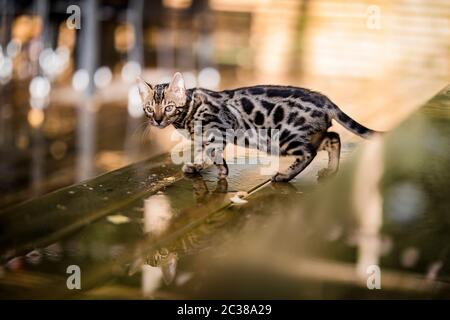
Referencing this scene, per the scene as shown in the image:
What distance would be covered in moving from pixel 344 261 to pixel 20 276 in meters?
0.32

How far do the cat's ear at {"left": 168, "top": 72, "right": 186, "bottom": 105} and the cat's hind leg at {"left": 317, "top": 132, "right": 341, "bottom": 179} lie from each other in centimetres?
18

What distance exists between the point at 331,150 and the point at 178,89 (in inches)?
8.7

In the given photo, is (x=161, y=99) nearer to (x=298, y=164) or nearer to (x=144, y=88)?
(x=144, y=88)

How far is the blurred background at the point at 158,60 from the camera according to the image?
2.26m

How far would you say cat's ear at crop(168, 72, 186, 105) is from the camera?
954 millimetres

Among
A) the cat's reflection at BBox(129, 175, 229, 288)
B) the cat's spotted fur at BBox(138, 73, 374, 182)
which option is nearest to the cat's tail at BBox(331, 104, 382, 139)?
the cat's spotted fur at BBox(138, 73, 374, 182)

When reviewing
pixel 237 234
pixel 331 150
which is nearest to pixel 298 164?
pixel 331 150

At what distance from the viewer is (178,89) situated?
38.2 inches

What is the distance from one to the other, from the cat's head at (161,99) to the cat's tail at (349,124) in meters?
0.19

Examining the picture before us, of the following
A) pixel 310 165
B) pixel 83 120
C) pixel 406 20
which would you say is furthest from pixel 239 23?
pixel 310 165

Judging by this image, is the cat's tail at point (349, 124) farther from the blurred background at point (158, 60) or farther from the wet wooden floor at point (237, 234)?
the blurred background at point (158, 60)

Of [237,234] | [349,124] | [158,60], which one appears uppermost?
[158,60]

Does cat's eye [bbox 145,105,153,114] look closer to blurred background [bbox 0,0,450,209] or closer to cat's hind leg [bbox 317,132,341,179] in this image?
cat's hind leg [bbox 317,132,341,179]

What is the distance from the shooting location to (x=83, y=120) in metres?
2.72
